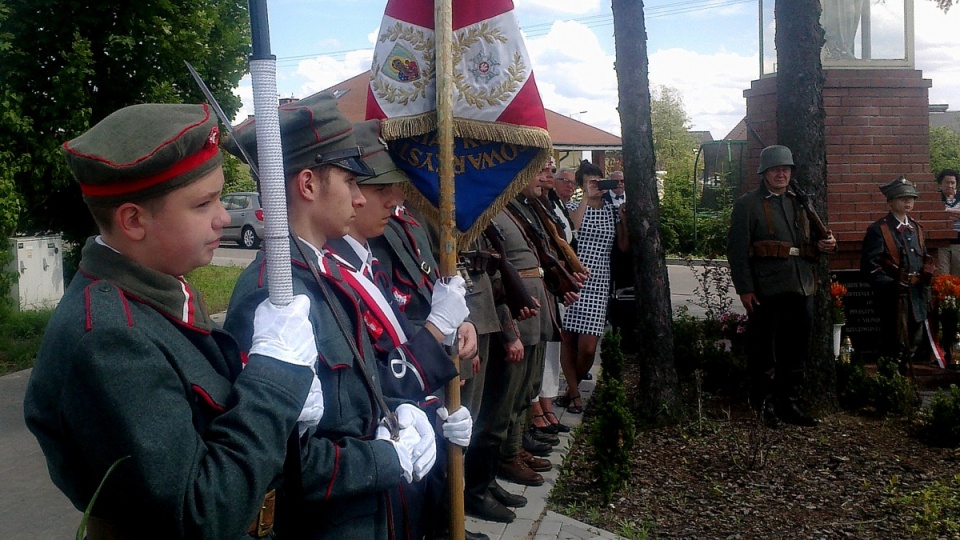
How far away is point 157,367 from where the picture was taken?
157 cm

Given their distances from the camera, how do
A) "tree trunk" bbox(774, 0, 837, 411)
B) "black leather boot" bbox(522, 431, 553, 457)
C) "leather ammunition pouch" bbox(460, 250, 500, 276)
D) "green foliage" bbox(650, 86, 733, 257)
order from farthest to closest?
"green foliage" bbox(650, 86, 733, 257), "tree trunk" bbox(774, 0, 837, 411), "black leather boot" bbox(522, 431, 553, 457), "leather ammunition pouch" bbox(460, 250, 500, 276)

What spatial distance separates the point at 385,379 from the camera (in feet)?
7.93

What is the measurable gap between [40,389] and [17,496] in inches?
166

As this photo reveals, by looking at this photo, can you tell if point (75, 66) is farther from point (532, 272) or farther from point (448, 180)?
point (448, 180)

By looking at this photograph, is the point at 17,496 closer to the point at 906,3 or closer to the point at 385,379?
the point at 385,379

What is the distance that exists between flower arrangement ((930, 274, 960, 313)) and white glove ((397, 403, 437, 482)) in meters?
7.29

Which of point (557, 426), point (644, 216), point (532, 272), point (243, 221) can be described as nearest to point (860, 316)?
point (644, 216)

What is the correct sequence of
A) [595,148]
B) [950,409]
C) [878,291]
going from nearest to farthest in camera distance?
[950,409], [878,291], [595,148]

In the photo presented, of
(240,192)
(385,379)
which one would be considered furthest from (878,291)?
(240,192)

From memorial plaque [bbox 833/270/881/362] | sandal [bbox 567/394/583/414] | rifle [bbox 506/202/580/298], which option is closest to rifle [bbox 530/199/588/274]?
rifle [bbox 506/202/580/298]

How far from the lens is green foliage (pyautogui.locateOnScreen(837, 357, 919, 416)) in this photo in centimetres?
618

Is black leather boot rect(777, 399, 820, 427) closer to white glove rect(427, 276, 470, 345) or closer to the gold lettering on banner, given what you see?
the gold lettering on banner

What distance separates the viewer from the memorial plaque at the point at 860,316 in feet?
27.2

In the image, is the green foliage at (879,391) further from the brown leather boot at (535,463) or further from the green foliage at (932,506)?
the brown leather boot at (535,463)
